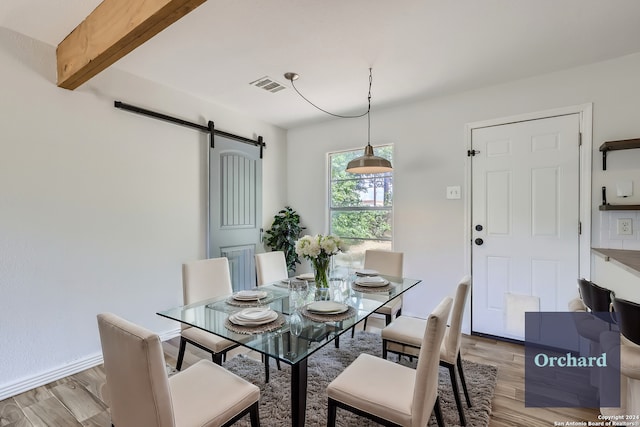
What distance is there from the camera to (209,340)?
1.98 meters

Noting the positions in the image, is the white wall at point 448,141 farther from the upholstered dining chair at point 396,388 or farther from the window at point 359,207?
the upholstered dining chair at point 396,388

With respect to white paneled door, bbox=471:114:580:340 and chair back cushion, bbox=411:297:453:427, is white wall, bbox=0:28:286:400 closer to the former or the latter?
chair back cushion, bbox=411:297:453:427

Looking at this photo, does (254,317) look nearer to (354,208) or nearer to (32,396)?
(32,396)

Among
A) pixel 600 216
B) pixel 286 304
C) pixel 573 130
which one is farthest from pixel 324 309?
pixel 573 130

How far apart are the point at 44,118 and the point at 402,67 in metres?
2.83

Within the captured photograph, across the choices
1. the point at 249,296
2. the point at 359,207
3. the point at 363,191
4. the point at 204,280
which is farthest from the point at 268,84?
the point at 249,296

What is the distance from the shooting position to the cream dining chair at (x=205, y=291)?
1.96 m

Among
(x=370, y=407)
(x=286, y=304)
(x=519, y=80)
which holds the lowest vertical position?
(x=370, y=407)

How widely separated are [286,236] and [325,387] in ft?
7.00

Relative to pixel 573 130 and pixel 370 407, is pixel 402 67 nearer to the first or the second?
pixel 573 130

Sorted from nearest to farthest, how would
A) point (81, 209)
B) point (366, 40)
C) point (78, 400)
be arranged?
point (78, 400), point (366, 40), point (81, 209)

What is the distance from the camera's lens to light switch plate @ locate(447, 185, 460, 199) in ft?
10.4

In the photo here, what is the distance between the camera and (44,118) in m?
2.28

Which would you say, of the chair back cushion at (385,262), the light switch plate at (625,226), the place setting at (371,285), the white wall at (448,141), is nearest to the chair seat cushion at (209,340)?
the place setting at (371,285)
